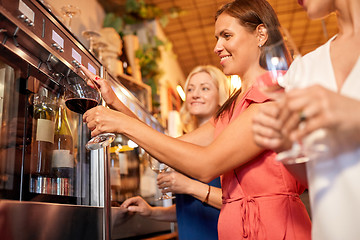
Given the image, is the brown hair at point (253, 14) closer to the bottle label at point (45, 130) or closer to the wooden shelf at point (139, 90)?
the bottle label at point (45, 130)

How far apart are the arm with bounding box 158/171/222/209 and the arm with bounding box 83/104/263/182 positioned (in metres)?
0.55

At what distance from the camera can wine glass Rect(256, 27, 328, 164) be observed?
0.54m

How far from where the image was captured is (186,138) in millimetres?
1599

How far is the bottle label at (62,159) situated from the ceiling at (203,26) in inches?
85.8

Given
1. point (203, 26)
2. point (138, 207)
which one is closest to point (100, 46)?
point (138, 207)

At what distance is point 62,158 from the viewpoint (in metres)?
1.27

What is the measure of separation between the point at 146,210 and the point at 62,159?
2.19 feet

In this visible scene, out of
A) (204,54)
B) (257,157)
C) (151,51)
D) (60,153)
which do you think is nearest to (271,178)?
(257,157)

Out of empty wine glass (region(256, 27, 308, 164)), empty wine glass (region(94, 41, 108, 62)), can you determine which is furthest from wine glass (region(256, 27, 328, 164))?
empty wine glass (region(94, 41, 108, 62))

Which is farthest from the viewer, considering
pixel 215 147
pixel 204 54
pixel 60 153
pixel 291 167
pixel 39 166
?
pixel 204 54

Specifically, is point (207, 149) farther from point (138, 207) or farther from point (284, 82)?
point (138, 207)

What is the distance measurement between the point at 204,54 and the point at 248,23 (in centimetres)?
371

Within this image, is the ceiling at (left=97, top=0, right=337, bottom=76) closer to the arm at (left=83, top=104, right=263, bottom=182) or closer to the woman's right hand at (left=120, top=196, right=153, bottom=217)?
the woman's right hand at (left=120, top=196, right=153, bottom=217)

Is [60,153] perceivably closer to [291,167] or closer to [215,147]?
[215,147]
